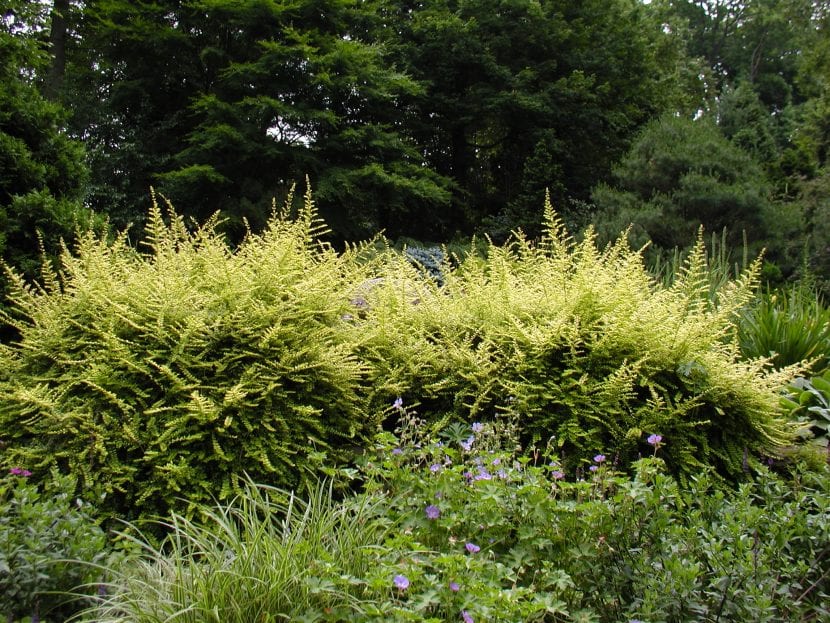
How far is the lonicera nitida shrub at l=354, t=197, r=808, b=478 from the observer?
3133mm

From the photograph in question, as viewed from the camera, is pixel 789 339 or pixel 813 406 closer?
pixel 813 406

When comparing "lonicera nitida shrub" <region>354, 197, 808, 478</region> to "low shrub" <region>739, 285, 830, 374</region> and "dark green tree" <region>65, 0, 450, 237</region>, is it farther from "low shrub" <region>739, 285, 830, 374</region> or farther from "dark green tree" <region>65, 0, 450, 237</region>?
"dark green tree" <region>65, 0, 450, 237</region>

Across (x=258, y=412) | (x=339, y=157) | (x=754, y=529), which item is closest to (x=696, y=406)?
(x=754, y=529)

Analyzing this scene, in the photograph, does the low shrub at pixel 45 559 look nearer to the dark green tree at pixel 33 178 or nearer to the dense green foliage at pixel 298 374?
the dense green foliage at pixel 298 374

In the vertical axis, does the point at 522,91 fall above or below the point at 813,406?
above

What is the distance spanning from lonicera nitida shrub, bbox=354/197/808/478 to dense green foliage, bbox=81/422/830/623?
0.61 meters

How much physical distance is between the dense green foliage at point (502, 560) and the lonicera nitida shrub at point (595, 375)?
0.61m

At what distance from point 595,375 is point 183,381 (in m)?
1.93

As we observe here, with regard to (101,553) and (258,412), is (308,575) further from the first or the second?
(258,412)

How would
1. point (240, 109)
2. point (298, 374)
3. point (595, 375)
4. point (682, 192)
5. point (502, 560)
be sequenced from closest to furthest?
point (502, 560)
point (298, 374)
point (595, 375)
point (682, 192)
point (240, 109)

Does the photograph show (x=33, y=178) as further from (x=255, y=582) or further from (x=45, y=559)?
(x=255, y=582)

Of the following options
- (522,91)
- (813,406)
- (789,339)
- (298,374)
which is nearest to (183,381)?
(298,374)

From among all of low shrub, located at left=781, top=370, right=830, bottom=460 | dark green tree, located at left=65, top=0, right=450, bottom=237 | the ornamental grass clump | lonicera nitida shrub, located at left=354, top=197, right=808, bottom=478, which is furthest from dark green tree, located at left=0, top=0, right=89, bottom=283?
dark green tree, located at left=65, top=0, right=450, bottom=237

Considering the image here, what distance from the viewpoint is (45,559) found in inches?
79.5
